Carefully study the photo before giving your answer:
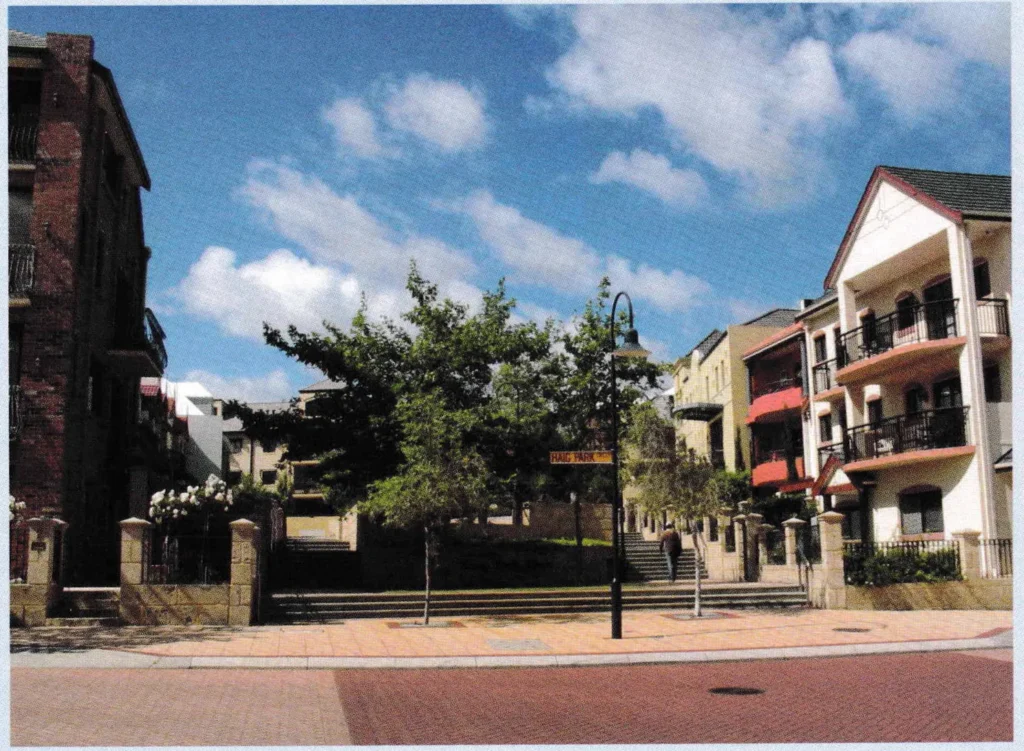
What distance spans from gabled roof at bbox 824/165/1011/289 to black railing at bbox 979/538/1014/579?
819 centimetres

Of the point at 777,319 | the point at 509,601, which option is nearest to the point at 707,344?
the point at 777,319

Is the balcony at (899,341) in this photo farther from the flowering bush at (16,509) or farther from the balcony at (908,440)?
the flowering bush at (16,509)

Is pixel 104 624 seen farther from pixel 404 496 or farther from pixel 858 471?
pixel 858 471

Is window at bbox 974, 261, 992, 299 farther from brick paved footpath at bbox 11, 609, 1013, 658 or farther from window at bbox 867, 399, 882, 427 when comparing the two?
brick paved footpath at bbox 11, 609, 1013, 658

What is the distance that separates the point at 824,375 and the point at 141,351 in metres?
22.7

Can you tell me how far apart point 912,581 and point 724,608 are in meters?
4.23

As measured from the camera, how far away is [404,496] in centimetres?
2025

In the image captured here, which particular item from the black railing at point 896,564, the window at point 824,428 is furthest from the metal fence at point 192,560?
the window at point 824,428

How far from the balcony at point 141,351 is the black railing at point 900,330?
20102 millimetres

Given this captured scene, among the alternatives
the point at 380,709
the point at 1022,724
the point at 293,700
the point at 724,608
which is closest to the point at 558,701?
the point at 380,709

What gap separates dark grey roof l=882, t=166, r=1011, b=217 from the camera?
2542 cm

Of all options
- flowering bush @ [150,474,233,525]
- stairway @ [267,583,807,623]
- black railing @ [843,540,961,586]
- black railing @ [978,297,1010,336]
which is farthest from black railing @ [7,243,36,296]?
black railing @ [978,297,1010,336]

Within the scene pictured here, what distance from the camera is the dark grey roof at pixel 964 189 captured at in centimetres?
2542

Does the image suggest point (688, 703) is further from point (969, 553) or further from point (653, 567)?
point (653, 567)
